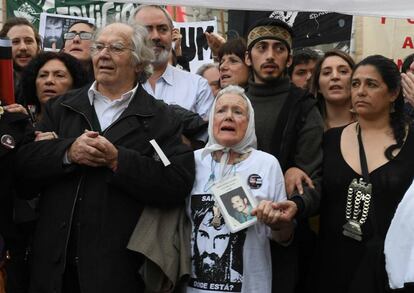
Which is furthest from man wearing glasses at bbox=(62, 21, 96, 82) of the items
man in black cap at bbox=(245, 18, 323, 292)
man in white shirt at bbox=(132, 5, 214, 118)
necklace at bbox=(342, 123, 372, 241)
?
necklace at bbox=(342, 123, 372, 241)

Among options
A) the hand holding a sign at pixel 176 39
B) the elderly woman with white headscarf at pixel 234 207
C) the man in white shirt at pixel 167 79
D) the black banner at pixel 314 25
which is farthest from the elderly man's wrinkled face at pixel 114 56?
the black banner at pixel 314 25

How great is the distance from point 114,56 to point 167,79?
3.50 feet

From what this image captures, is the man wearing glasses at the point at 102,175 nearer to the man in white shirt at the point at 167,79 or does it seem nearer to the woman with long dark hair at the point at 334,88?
the man in white shirt at the point at 167,79

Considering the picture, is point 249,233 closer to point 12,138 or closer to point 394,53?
point 12,138

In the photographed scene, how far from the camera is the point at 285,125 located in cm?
436

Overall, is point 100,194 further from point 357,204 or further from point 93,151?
point 357,204

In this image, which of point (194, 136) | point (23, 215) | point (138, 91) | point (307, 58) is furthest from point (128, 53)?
point (307, 58)

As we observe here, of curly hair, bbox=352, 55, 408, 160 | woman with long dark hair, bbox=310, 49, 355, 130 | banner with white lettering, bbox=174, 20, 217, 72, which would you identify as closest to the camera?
curly hair, bbox=352, 55, 408, 160

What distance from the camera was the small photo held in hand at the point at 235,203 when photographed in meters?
3.93

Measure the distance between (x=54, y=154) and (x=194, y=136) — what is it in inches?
37.9

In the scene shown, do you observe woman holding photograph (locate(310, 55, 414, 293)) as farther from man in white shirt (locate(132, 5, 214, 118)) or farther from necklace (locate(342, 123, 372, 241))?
man in white shirt (locate(132, 5, 214, 118))

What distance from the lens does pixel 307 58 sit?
570cm

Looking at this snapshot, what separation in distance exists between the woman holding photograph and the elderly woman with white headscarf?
33 centimetres

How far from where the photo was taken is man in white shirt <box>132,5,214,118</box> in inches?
202
